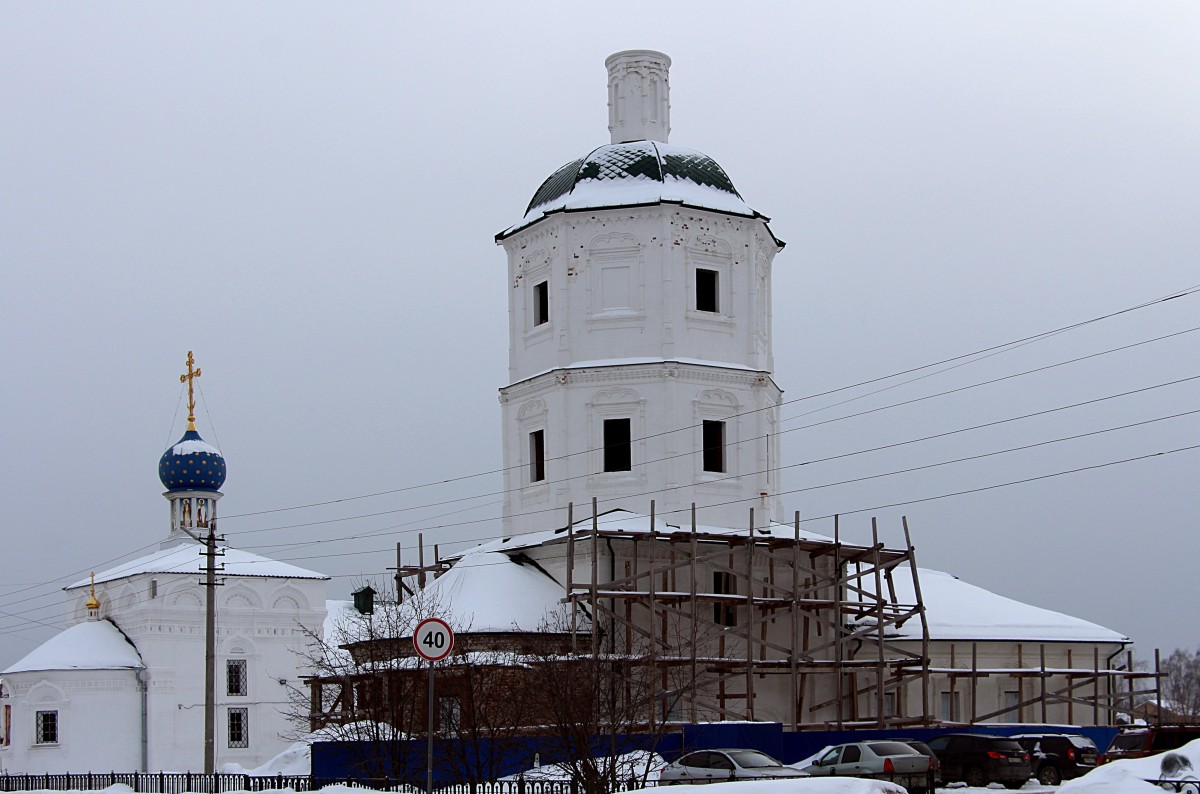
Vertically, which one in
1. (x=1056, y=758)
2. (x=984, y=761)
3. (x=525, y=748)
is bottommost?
(x=1056, y=758)

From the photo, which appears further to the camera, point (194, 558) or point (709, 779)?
point (194, 558)

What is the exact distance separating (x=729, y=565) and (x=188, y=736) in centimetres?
1820

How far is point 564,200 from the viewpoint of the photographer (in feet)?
117

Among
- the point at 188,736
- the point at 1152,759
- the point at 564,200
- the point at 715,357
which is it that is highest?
the point at 564,200

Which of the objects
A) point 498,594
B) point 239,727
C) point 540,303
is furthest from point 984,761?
point 239,727

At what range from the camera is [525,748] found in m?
24.1

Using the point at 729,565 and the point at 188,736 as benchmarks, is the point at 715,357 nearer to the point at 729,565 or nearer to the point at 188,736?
the point at 729,565

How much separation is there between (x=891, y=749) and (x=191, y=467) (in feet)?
100

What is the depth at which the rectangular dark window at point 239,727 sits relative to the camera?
4459 centimetres

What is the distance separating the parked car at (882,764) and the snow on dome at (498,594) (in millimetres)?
6786

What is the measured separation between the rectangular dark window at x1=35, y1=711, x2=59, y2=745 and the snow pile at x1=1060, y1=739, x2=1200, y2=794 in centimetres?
3151

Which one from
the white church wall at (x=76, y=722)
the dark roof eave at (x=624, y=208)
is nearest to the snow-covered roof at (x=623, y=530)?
the dark roof eave at (x=624, y=208)

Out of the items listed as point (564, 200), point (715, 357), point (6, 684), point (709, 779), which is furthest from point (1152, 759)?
point (6, 684)

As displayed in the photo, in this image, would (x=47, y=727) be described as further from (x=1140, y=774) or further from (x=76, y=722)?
(x=1140, y=774)
